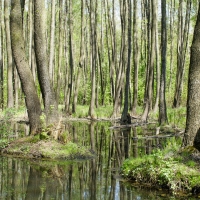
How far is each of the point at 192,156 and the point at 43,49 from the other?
6.04 metres

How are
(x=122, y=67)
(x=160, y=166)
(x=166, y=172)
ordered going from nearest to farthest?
(x=166, y=172), (x=160, y=166), (x=122, y=67)

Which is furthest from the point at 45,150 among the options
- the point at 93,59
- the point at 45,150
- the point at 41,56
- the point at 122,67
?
the point at 93,59

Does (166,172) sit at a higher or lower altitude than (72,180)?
higher

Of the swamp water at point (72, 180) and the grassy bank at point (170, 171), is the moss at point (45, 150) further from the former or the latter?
the grassy bank at point (170, 171)

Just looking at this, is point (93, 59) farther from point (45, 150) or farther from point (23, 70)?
point (45, 150)

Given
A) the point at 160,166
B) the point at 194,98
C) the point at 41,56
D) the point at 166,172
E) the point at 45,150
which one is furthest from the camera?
the point at 41,56

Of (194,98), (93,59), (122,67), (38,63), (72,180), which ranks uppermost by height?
(93,59)

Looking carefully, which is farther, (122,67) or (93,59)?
(93,59)

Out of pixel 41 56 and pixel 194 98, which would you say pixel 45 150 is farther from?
pixel 194 98

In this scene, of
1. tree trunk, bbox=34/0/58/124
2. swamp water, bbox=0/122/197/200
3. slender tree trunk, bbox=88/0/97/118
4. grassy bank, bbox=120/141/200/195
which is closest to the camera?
swamp water, bbox=0/122/197/200

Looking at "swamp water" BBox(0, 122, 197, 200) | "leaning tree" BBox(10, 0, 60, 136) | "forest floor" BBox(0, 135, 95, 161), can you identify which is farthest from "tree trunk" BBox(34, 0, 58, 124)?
"swamp water" BBox(0, 122, 197, 200)

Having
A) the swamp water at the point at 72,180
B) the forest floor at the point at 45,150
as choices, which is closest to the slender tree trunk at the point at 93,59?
the swamp water at the point at 72,180

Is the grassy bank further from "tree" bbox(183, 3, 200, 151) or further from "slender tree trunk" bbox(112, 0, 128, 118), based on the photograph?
"slender tree trunk" bbox(112, 0, 128, 118)

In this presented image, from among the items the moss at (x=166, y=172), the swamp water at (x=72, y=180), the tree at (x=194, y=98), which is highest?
the tree at (x=194, y=98)
